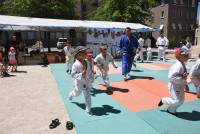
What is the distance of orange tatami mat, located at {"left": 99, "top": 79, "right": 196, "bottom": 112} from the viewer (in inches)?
268

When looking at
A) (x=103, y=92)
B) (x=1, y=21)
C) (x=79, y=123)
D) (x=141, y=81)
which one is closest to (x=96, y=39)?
(x=1, y=21)

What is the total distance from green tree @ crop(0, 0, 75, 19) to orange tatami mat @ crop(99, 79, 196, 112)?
24357 mm

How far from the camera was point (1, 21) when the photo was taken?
53.4ft

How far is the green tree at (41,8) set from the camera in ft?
101

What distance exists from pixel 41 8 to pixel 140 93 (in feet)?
86.8

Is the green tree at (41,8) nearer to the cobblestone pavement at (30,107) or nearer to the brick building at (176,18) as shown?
the brick building at (176,18)

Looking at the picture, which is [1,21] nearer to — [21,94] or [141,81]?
[21,94]

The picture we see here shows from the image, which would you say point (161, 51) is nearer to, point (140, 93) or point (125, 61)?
point (125, 61)

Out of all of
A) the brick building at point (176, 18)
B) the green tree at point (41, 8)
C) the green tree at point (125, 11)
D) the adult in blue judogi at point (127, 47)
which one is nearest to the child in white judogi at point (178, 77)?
the adult in blue judogi at point (127, 47)

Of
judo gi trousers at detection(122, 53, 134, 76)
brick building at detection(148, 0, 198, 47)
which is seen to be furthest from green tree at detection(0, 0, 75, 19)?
judo gi trousers at detection(122, 53, 134, 76)

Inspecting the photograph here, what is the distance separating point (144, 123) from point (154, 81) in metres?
4.72

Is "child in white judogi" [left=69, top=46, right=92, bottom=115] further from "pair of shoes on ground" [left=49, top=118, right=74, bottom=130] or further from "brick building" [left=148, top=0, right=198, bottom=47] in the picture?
"brick building" [left=148, top=0, right=198, bottom=47]

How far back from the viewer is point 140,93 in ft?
26.5

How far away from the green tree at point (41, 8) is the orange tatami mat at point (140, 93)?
24357 millimetres
